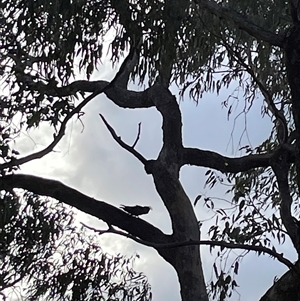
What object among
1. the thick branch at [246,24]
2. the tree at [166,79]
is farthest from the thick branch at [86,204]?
the thick branch at [246,24]

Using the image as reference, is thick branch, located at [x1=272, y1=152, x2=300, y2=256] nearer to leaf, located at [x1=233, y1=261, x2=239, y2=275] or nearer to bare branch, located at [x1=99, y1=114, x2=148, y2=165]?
leaf, located at [x1=233, y1=261, x2=239, y2=275]

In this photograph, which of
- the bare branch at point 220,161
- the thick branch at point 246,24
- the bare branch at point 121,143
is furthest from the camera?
the bare branch at point 220,161

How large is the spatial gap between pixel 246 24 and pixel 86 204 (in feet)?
5.91

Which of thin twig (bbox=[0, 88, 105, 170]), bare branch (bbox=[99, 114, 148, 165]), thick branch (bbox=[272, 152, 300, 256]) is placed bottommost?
thick branch (bbox=[272, 152, 300, 256])

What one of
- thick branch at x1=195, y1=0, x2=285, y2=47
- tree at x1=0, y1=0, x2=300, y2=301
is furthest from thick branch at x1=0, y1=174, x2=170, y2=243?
thick branch at x1=195, y1=0, x2=285, y2=47

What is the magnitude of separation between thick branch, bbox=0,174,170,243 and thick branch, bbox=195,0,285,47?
4.88ft

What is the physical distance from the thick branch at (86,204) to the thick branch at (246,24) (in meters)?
1.49

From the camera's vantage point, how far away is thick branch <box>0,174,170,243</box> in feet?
12.5

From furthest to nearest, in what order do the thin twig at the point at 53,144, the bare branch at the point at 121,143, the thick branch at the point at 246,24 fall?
the thin twig at the point at 53,144 → the bare branch at the point at 121,143 → the thick branch at the point at 246,24

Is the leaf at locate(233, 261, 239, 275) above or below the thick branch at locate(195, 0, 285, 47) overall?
below

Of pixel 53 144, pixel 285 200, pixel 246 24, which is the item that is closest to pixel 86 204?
pixel 53 144

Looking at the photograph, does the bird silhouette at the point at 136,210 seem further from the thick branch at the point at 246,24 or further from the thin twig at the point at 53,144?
the thick branch at the point at 246,24

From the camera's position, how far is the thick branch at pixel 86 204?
150 inches

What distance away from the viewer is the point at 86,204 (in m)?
3.98
